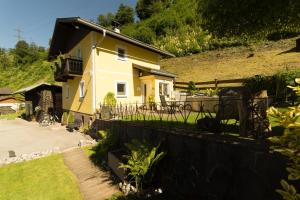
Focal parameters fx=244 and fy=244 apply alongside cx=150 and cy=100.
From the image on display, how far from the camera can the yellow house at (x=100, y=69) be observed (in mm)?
19719

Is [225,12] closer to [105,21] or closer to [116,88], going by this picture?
[116,88]

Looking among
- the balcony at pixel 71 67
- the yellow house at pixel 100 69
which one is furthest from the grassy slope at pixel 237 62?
the balcony at pixel 71 67

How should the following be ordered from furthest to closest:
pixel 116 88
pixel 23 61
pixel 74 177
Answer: pixel 23 61, pixel 116 88, pixel 74 177

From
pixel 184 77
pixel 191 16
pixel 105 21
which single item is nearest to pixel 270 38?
pixel 184 77

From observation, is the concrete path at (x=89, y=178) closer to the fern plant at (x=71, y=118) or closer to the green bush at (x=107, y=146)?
the green bush at (x=107, y=146)

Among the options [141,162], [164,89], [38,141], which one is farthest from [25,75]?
[141,162]

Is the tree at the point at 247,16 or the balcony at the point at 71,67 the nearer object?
the tree at the point at 247,16

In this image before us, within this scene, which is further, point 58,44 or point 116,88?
point 58,44

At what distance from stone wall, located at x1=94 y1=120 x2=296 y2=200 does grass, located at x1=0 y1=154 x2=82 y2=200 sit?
344cm

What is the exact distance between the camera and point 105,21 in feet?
220

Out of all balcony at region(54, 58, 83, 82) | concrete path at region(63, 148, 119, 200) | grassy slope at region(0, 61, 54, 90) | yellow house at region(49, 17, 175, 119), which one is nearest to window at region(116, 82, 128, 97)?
yellow house at region(49, 17, 175, 119)

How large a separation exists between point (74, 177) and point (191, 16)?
156 ft

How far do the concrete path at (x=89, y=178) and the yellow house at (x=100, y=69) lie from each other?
7131 millimetres

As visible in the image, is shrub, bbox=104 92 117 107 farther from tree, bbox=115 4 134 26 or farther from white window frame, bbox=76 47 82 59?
tree, bbox=115 4 134 26
